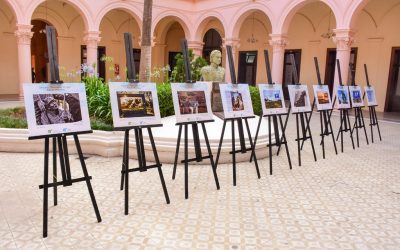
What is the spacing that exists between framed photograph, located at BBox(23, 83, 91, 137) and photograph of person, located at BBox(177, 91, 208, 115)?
1.20m

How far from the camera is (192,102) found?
4.25m

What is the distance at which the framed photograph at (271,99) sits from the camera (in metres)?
5.32

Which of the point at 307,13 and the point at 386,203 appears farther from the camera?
the point at 307,13

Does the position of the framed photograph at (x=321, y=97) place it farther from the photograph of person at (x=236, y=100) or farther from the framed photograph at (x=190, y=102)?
the framed photograph at (x=190, y=102)

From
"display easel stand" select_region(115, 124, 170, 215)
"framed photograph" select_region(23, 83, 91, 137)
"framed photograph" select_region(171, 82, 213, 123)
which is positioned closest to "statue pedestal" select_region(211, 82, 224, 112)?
"framed photograph" select_region(171, 82, 213, 123)

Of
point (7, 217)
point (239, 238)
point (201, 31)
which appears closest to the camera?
point (239, 238)

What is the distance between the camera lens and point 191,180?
491 centimetres

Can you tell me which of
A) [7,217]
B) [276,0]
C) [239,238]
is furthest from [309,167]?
[276,0]

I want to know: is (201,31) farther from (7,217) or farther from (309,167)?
(7,217)

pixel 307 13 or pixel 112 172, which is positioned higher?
pixel 307 13

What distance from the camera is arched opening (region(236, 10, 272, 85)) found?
729 inches

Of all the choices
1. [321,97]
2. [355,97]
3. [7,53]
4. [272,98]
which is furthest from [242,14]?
[7,53]

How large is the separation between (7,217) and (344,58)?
11.7 meters

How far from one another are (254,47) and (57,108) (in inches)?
664
